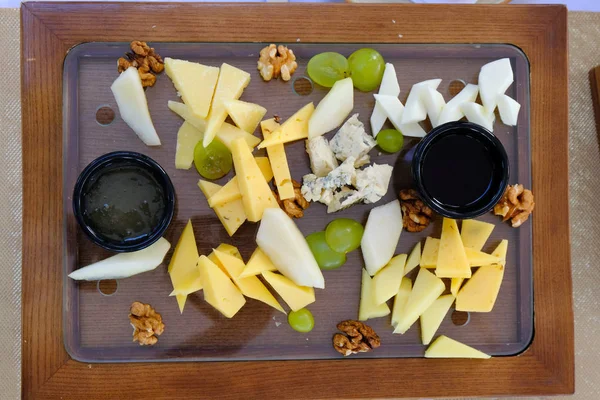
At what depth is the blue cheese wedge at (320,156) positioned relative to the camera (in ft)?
3.29

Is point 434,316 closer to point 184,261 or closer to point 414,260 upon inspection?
point 414,260

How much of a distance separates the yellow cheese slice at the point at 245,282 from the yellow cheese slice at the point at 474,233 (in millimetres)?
376

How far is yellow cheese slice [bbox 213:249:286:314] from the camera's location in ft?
3.27

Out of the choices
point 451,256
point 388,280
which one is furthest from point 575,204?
point 388,280

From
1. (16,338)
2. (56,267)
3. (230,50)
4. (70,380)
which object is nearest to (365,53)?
(230,50)

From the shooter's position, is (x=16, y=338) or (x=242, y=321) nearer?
(x=242, y=321)

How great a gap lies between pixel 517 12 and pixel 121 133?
788 mm

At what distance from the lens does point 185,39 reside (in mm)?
1038

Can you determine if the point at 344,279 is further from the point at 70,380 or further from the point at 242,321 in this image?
the point at 70,380

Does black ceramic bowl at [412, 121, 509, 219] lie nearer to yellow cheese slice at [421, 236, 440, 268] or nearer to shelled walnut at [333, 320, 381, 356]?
yellow cheese slice at [421, 236, 440, 268]

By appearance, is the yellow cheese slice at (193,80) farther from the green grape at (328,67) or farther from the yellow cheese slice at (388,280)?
the yellow cheese slice at (388,280)

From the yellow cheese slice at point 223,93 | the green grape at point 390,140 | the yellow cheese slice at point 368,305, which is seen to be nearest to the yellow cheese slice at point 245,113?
the yellow cheese slice at point 223,93

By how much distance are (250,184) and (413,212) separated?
31 centimetres

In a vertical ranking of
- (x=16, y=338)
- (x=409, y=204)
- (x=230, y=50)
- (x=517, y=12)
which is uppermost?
(x=517, y=12)
